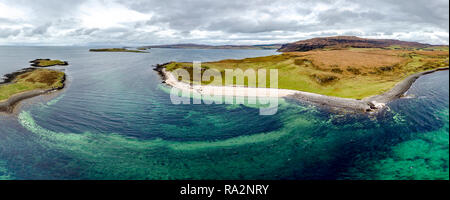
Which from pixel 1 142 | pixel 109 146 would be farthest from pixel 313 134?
pixel 1 142

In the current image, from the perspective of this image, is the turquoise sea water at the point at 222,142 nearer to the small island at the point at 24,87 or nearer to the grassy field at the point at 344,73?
the small island at the point at 24,87

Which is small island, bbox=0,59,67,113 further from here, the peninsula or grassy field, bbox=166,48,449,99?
grassy field, bbox=166,48,449,99

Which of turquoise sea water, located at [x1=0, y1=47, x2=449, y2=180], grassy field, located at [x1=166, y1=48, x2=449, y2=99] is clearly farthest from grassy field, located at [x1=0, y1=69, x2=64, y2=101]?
grassy field, located at [x1=166, y1=48, x2=449, y2=99]

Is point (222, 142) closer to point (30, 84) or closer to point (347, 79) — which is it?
point (347, 79)

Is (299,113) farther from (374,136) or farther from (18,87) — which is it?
(18,87)

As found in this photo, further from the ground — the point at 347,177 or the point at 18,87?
the point at 18,87

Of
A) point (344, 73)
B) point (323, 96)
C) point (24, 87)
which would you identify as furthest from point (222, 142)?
point (24, 87)

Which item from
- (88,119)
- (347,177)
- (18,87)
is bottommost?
(347,177)
